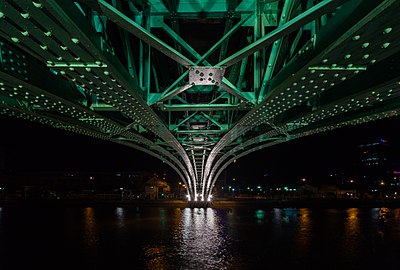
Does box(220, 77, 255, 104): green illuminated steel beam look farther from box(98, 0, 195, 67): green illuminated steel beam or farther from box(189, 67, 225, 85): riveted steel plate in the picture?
box(98, 0, 195, 67): green illuminated steel beam

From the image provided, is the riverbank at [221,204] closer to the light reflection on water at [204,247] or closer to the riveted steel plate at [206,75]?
the light reflection on water at [204,247]

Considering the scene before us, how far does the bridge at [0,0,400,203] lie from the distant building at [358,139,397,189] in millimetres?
98861

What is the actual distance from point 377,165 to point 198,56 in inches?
5975

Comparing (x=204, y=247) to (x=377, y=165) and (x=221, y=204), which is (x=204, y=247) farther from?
(x=377, y=165)

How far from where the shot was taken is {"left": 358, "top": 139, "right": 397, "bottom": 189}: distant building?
113 m

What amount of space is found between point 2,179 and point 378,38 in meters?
101

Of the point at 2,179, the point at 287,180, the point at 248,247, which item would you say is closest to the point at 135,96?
the point at 248,247

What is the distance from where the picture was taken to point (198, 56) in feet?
37.9

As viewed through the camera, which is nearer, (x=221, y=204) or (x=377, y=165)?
(x=221, y=204)

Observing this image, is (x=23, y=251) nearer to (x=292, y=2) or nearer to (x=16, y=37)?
(x=16, y=37)

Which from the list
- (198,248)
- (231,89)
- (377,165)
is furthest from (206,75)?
(377,165)

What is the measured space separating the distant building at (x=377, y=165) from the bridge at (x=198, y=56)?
324 ft

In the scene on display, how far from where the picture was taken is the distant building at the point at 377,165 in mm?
112875

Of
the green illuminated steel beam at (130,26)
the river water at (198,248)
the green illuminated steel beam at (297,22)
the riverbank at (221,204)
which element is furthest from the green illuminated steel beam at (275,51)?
the riverbank at (221,204)
